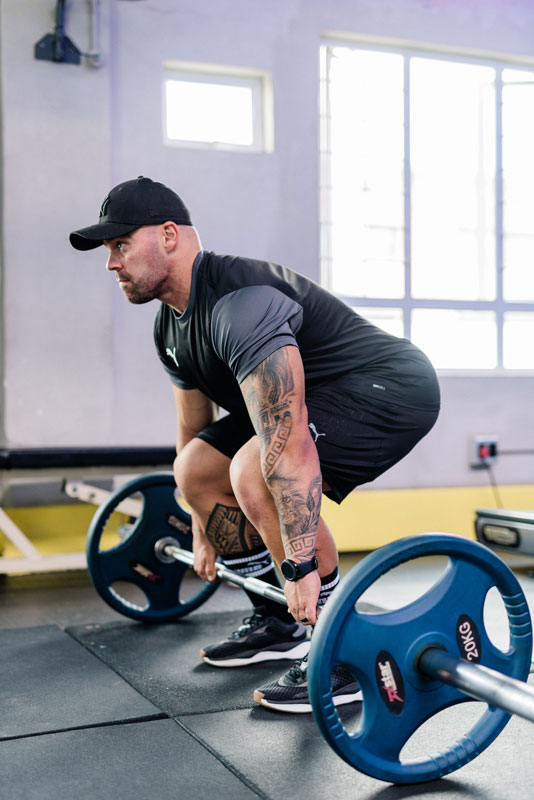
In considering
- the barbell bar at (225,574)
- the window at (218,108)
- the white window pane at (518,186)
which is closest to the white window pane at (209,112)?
the window at (218,108)

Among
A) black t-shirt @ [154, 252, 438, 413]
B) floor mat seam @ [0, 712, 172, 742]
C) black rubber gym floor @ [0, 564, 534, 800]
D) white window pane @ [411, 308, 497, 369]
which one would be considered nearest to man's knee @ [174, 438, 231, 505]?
black t-shirt @ [154, 252, 438, 413]

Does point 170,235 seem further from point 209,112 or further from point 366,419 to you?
point 209,112

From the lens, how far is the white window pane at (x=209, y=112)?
12.9ft

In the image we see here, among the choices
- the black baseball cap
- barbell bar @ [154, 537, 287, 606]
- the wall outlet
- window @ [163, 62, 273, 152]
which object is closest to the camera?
the black baseball cap

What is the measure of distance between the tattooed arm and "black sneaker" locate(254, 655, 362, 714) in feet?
1.21

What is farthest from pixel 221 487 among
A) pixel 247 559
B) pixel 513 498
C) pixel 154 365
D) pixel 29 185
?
pixel 513 498

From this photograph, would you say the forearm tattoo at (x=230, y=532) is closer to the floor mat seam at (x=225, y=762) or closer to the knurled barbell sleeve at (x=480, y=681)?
the floor mat seam at (x=225, y=762)

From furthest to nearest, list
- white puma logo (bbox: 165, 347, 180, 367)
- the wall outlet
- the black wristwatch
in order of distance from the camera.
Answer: the wall outlet → white puma logo (bbox: 165, 347, 180, 367) → the black wristwatch

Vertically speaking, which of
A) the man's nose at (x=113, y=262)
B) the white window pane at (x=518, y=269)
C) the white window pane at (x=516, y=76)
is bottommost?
the man's nose at (x=113, y=262)

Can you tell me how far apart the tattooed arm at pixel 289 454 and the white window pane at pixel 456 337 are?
9.54ft

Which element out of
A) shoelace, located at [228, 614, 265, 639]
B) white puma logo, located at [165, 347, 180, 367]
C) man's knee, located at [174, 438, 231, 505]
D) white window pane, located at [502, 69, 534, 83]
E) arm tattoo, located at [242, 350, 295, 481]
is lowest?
shoelace, located at [228, 614, 265, 639]

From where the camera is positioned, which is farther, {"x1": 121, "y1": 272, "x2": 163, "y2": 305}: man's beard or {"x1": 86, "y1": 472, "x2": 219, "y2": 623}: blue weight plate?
{"x1": 86, "y1": 472, "x2": 219, "y2": 623}: blue weight plate

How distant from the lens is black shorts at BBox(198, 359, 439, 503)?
183cm

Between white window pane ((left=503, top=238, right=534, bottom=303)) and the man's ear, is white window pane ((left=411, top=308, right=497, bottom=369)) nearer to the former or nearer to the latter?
white window pane ((left=503, top=238, right=534, bottom=303))
